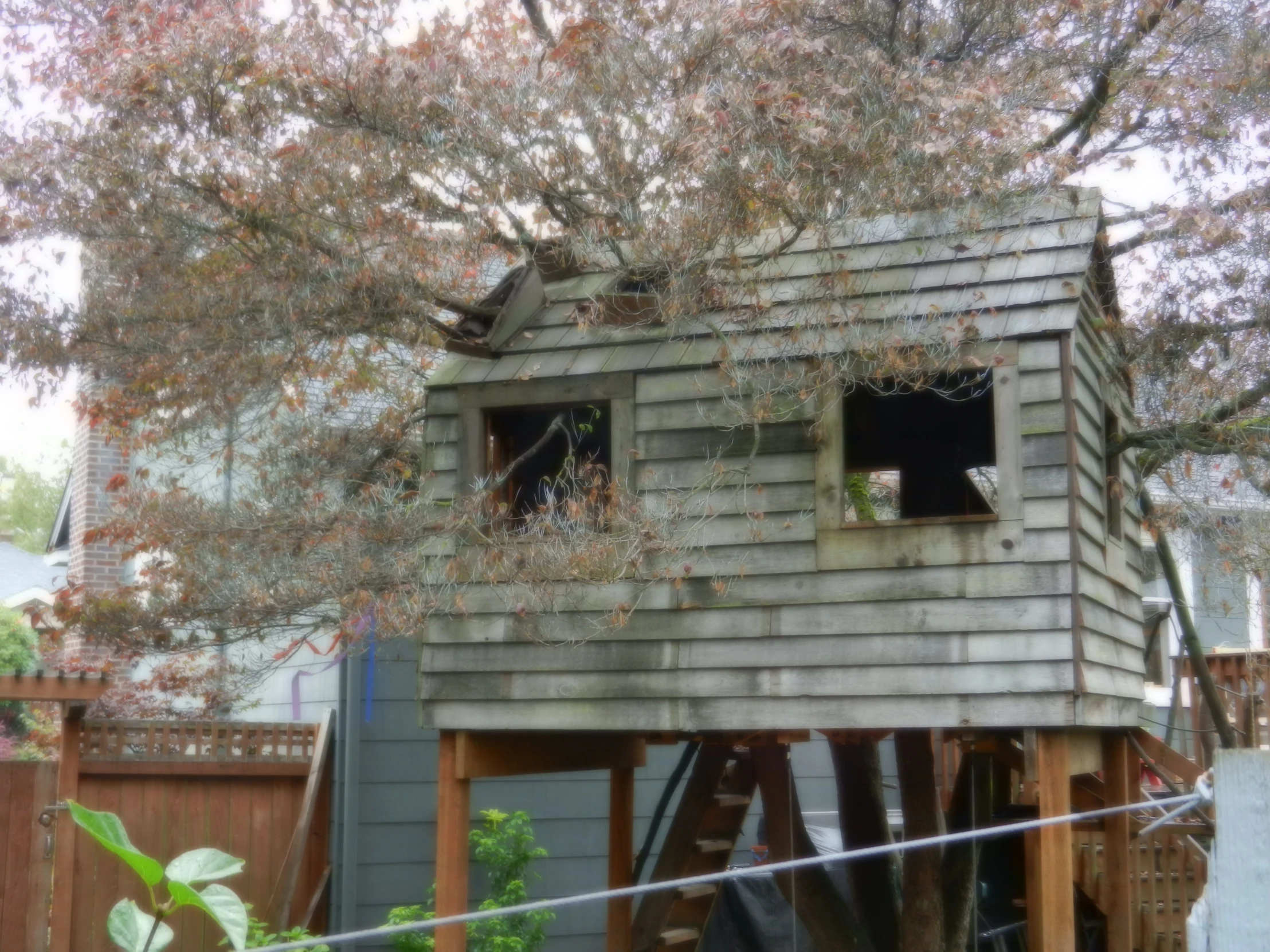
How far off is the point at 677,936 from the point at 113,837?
7.25m

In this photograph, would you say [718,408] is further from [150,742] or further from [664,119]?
[150,742]

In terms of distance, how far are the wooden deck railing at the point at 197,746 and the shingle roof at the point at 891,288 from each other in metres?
3.54

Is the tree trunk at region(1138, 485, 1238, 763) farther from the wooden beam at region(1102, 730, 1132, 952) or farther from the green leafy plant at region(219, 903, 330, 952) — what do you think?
the green leafy plant at region(219, 903, 330, 952)

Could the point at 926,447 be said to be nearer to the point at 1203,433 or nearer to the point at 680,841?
the point at 1203,433

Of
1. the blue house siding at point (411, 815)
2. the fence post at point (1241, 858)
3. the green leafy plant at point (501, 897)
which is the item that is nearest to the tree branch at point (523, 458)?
the green leafy plant at point (501, 897)

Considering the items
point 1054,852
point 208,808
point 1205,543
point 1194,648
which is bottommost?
point 208,808

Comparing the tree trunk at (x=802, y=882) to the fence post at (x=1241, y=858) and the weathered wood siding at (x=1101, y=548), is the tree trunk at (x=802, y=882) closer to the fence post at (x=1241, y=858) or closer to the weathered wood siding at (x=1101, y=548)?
the weathered wood siding at (x=1101, y=548)

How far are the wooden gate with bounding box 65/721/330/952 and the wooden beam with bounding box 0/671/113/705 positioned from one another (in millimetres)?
1005

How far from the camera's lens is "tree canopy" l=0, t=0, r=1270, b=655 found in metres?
6.23

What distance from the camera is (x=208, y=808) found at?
8695 millimetres

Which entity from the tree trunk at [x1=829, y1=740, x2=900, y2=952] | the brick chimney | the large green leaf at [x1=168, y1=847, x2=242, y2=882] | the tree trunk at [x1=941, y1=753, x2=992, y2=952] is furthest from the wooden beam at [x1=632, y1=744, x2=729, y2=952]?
the brick chimney

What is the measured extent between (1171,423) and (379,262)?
179 inches

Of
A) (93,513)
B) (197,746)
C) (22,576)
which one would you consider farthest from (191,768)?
(22,576)

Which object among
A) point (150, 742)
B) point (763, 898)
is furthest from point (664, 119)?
point (763, 898)
